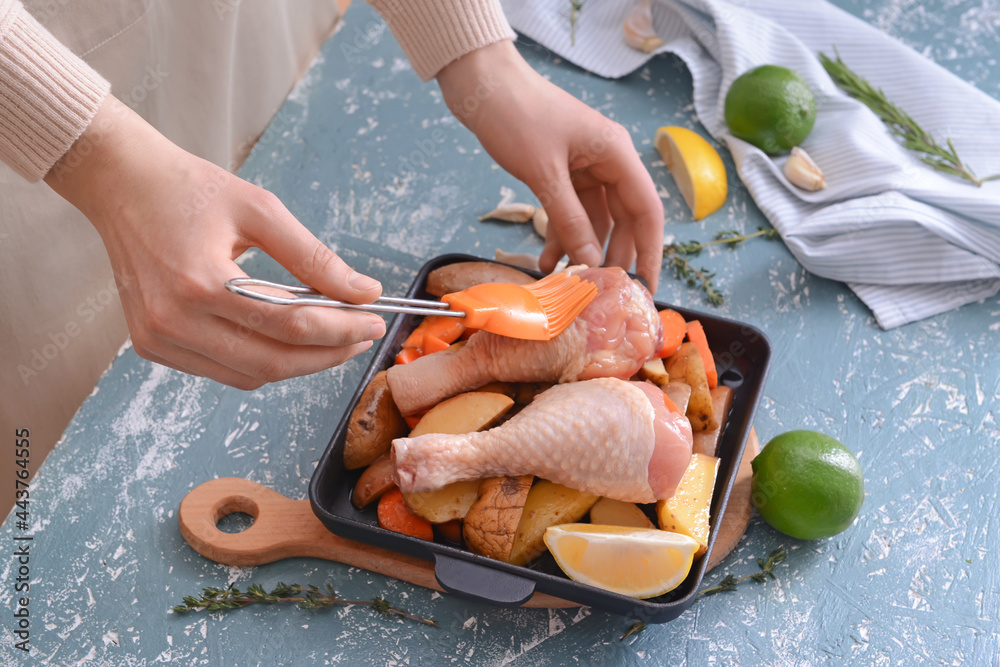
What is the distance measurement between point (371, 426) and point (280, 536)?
0.24 m

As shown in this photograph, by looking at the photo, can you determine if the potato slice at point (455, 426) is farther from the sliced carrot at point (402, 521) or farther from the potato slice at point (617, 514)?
the potato slice at point (617, 514)

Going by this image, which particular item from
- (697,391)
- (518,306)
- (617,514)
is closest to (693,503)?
(617,514)

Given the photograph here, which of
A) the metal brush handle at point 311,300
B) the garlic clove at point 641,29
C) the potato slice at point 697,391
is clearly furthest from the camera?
the garlic clove at point 641,29

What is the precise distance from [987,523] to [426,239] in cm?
130

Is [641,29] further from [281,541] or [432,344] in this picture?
[281,541]

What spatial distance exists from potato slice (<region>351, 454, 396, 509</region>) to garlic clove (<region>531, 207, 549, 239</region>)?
73cm

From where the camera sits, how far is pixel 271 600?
1.26 meters

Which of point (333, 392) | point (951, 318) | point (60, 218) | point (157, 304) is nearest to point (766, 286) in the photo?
point (951, 318)

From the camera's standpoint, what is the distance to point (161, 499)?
4.54ft

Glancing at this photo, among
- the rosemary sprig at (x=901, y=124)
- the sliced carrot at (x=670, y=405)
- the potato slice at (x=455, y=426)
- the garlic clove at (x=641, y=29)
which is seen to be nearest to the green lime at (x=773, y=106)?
the rosemary sprig at (x=901, y=124)

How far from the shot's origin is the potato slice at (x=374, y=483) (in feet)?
4.16

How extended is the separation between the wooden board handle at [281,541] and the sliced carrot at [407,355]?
12.0 inches

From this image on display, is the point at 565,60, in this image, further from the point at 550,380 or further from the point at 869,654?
the point at 869,654

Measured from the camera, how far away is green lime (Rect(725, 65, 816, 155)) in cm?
186
